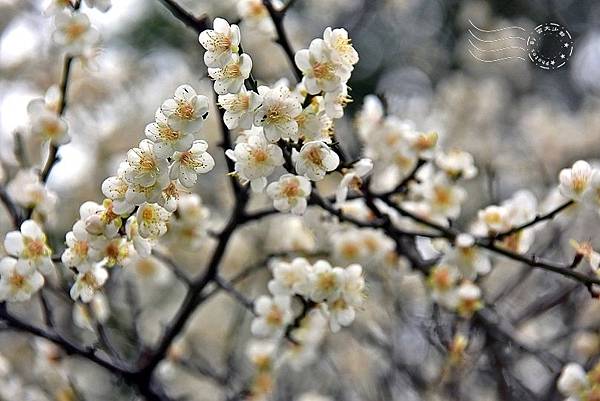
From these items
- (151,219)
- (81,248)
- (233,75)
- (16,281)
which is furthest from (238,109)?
(16,281)

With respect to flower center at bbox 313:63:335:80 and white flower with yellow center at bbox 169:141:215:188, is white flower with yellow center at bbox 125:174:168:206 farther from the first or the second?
flower center at bbox 313:63:335:80

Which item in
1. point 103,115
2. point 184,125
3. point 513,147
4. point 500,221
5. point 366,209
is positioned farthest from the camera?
point 513,147

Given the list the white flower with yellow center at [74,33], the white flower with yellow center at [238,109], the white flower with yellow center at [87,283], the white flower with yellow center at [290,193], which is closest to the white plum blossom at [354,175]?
the white flower with yellow center at [290,193]

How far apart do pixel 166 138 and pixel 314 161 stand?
15 centimetres

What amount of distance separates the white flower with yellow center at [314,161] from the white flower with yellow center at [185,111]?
0.36ft

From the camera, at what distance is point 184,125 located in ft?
2.65

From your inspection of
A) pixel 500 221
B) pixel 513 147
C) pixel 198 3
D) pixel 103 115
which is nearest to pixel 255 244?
pixel 103 115

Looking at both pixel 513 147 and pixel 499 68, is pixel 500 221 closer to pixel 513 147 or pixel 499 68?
pixel 513 147

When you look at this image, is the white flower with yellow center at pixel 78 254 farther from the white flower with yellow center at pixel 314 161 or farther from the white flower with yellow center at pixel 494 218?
the white flower with yellow center at pixel 494 218

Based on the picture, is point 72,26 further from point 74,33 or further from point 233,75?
point 233,75

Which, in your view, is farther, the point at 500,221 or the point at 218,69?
the point at 500,221

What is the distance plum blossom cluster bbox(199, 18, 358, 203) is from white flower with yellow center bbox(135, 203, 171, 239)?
0.09m

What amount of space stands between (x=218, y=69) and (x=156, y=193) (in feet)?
0.45

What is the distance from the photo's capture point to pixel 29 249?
0.98 metres
